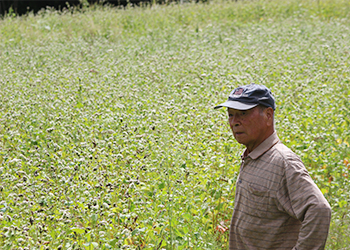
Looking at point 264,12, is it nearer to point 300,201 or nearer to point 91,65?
point 91,65

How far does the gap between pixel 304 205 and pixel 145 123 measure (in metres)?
3.59

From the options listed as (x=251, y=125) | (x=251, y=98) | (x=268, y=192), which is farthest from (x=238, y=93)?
(x=268, y=192)

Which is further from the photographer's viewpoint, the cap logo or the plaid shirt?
the cap logo

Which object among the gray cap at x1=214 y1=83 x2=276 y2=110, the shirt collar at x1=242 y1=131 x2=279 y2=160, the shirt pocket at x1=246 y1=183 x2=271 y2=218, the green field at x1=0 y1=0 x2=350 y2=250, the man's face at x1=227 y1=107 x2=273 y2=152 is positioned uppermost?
the gray cap at x1=214 y1=83 x2=276 y2=110

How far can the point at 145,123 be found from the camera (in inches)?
215

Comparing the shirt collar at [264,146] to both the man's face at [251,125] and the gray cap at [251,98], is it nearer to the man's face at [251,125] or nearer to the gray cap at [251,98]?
the man's face at [251,125]

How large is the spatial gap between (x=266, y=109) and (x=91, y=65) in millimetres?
7579

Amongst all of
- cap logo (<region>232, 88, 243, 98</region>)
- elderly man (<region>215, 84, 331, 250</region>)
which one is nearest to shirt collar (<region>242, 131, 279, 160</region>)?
elderly man (<region>215, 84, 331, 250</region>)

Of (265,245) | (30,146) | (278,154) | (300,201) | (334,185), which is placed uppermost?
(278,154)

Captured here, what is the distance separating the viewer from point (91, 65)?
9461 mm

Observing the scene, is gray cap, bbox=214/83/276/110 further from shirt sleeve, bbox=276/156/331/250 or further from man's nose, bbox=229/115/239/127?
shirt sleeve, bbox=276/156/331/250

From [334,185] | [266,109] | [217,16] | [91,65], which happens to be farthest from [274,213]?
[217,16]

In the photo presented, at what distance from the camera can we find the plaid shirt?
2.02 meters

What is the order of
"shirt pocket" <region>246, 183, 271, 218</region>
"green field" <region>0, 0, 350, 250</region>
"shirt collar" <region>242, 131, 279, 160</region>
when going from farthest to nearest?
"green field" <region>0, 0, 350, 250</region> → "shirt collar" <region>242, 131, 279, 160</region> → "shirt pocket" <region>246, 183, 271, 218</region>
